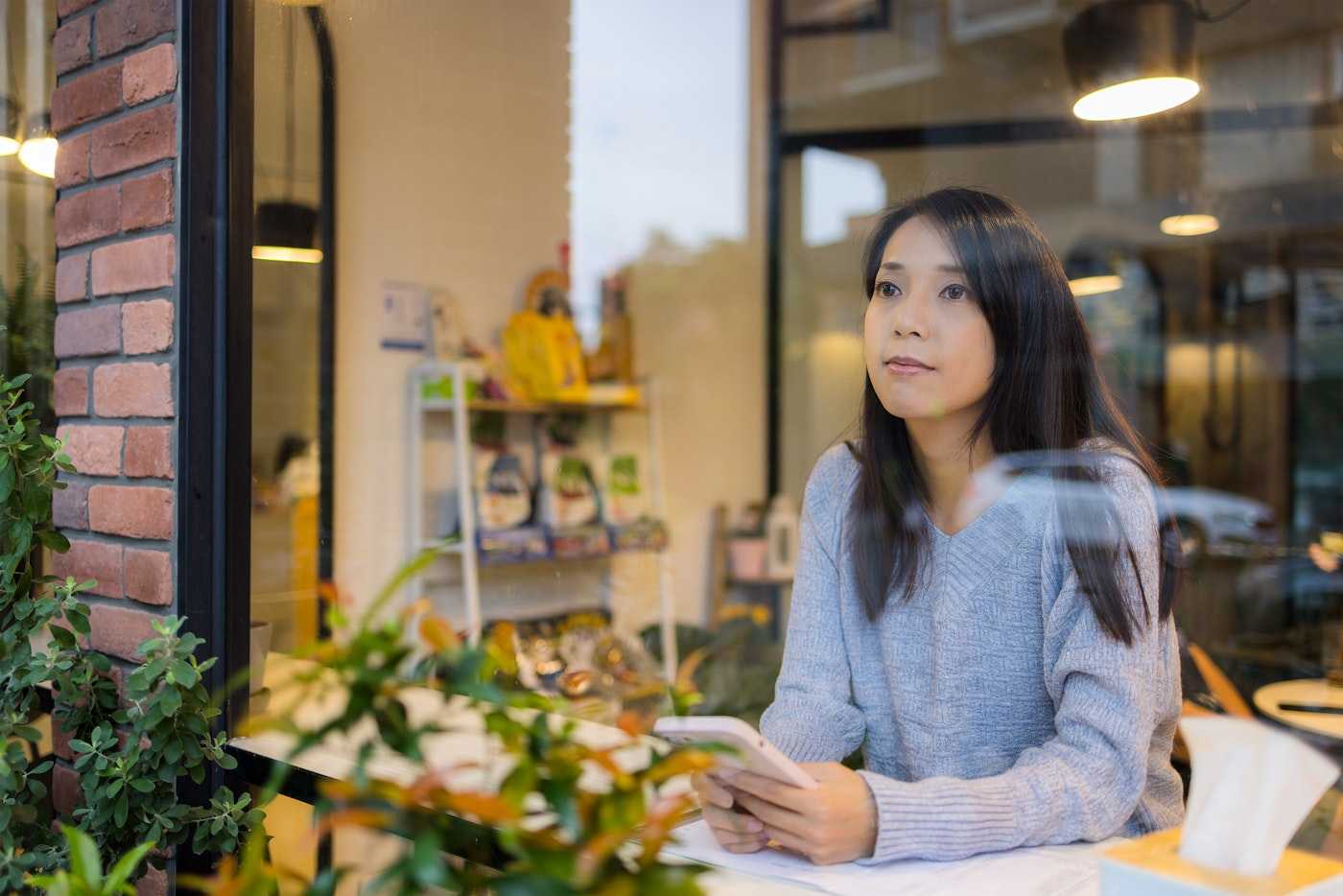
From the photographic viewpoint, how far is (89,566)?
174 centimetres

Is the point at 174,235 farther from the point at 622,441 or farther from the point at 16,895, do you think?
the point at 622,441

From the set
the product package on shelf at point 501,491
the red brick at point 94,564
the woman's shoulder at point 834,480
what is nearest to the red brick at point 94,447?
the red brick at point 94,564

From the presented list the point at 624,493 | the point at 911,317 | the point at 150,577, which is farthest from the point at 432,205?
the point at 911,317

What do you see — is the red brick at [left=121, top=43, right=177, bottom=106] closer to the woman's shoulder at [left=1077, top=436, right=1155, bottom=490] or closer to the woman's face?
the woman's face

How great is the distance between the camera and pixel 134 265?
1.65 metres

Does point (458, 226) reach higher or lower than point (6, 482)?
higher

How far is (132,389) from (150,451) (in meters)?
0.10

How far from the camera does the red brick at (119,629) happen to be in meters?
1.62

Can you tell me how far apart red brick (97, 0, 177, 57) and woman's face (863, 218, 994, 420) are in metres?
1.08

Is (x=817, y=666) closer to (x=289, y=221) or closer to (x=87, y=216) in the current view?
(x=87, y=216)

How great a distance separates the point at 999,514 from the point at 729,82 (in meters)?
3.41

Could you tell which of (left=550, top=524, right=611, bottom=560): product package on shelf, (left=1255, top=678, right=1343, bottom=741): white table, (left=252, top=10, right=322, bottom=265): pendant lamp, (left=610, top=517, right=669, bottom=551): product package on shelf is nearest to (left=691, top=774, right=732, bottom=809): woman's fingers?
(left=1255, top=678, right=1343, bottom=741): white table

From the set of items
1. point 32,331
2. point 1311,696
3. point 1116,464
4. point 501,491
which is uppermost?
point 32,331

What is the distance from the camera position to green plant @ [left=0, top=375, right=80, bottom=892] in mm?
1410
